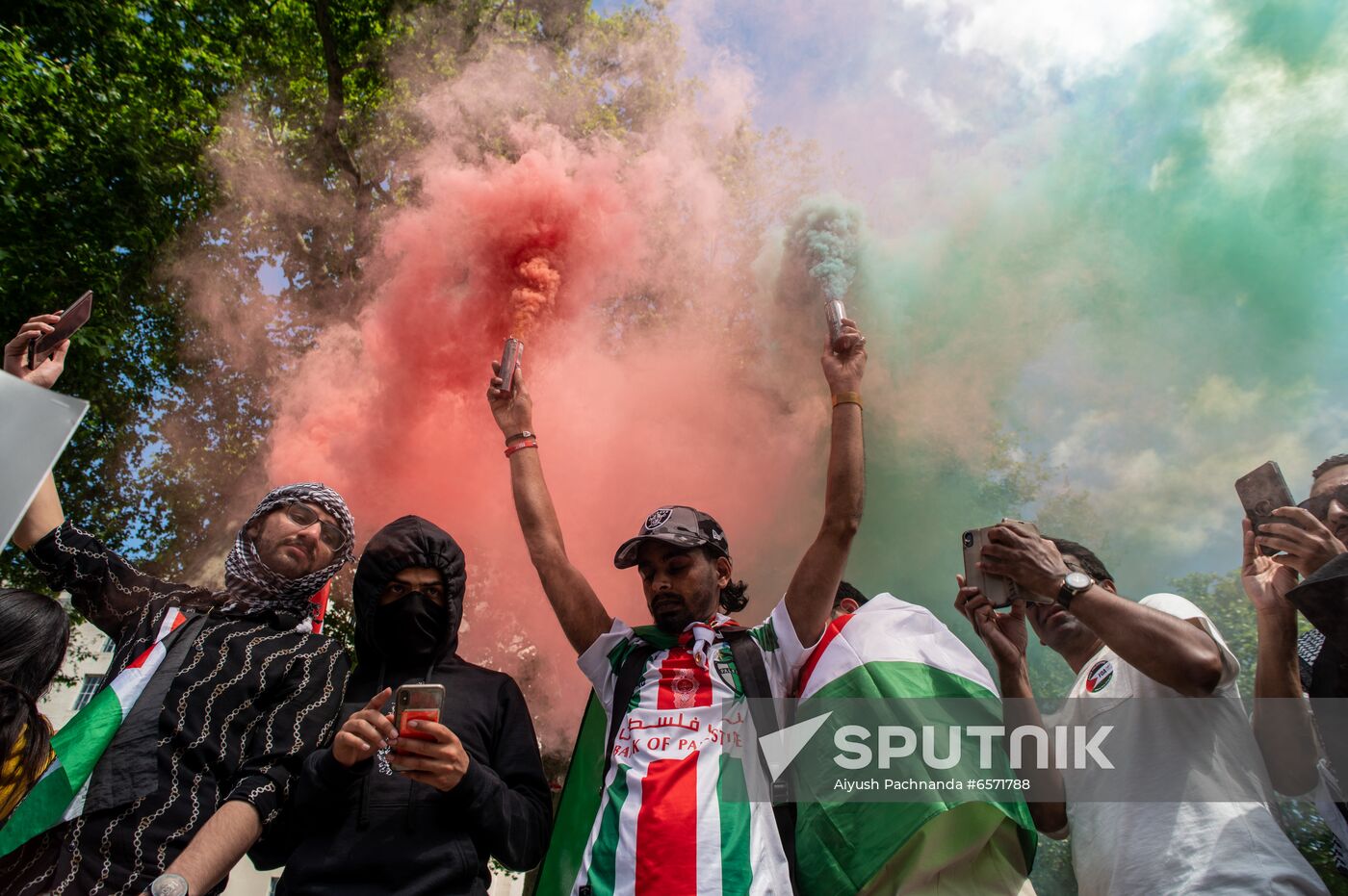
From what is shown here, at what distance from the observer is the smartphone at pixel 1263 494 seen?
2732mm

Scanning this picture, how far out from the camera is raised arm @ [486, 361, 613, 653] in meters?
2.93

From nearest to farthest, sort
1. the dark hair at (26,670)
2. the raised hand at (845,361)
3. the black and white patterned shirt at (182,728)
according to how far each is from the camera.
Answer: the black and white patterned shirt at (182,728)
the dark hair at (26,670)
the raised hand at (845,361)

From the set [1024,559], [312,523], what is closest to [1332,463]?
[1024,559]

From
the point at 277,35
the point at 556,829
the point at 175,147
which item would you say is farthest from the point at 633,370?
A: the point at 556,829

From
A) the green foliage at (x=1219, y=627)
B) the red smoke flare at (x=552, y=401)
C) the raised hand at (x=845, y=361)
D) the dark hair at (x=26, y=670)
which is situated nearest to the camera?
the dark hair at (x=26, y=670)

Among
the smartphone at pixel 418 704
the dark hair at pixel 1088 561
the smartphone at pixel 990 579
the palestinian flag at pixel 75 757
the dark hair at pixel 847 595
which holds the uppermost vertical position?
the dark hair at pixel 1088 561

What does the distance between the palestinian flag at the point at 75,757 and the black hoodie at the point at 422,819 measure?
1.83ft

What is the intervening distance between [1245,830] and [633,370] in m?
7.13

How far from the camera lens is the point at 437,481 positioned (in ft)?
25.6

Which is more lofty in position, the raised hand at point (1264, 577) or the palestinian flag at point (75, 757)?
the raised hand at point (1264, 577)

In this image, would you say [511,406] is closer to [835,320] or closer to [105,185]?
[835,320]

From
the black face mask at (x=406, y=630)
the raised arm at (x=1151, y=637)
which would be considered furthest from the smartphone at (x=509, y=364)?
the raised arm at (x=1151, y=637)

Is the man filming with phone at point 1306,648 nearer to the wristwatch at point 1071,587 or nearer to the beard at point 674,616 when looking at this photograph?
the wristwatch at point 1071,587

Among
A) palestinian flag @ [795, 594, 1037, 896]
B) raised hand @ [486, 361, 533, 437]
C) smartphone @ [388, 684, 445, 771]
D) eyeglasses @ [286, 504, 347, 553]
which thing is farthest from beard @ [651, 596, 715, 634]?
eyeglasses @ [286, 504, 347, 553]
